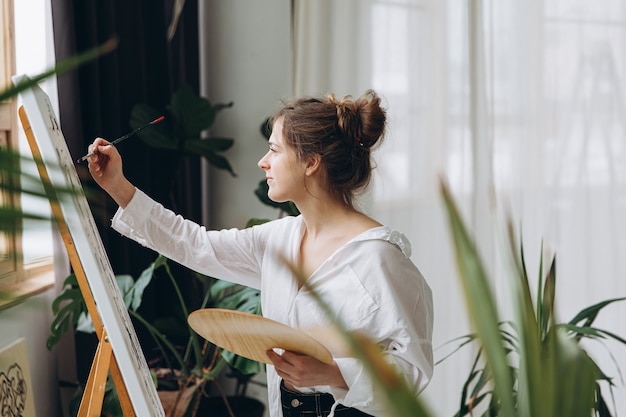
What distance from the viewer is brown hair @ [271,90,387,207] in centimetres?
199

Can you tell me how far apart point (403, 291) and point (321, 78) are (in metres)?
1.72

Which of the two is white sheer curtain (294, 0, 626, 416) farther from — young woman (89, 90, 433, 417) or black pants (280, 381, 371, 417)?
black pants (280, 381, 371, 417)

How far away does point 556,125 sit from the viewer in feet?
9.03

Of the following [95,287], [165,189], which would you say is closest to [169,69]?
[165,189]

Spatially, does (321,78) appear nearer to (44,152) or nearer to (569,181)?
(569,181)

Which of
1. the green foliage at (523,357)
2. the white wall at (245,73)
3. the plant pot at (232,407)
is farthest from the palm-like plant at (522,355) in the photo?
the white wall at (245,73)

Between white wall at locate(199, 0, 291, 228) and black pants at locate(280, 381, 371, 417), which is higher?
white wall at locate(199, 0, 291, 228)

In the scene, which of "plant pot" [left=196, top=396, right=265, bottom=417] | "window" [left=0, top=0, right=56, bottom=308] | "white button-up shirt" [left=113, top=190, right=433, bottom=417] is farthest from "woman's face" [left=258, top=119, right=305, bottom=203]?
"plant pot" [left=196, top=396, right=265, bottom=417]

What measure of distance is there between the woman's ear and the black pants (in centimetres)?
52

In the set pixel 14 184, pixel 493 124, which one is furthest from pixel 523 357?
pixel 493 124

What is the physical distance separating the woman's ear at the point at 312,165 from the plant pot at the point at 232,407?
4.61 feet

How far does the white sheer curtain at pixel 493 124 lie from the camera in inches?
104

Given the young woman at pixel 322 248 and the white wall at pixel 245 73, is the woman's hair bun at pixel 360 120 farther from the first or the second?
the white wall at pixel 245 73

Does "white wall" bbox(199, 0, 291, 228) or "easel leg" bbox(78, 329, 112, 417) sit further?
"white wall" bbox(199, 0, 291, 228)
